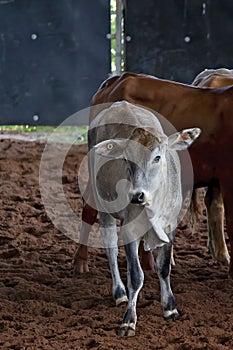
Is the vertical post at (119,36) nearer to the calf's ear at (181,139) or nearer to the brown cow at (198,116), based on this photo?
the brown cow at (198,116)

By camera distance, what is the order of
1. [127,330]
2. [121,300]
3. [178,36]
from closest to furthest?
1. [127,330]
2. [121,300]
3. [178,36]

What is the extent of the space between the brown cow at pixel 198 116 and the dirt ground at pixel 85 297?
0.93 ft

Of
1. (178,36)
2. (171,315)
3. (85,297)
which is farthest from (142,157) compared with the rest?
(178,36)

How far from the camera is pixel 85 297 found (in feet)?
16.7

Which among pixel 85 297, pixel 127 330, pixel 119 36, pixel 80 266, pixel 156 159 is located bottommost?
pixel 80 266

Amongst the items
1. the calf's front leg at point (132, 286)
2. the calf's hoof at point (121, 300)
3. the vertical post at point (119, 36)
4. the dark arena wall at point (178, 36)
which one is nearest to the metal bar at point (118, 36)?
the vertical post at point (119, 36)

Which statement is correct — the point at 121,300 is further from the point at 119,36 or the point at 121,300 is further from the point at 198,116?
the point at 119,36

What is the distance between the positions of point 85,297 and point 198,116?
142 centimetres

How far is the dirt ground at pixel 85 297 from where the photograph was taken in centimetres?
441

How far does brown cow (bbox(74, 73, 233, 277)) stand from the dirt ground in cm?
28

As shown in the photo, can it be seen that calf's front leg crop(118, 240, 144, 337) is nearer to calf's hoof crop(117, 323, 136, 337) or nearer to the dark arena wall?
calf's hoof crop(117, 323, 136, 337)

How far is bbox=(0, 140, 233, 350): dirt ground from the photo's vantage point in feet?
14.5

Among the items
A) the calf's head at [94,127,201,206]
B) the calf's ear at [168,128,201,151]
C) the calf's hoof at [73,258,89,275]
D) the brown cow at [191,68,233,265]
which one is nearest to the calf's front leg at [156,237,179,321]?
the calf's head at [94,127,201,206]

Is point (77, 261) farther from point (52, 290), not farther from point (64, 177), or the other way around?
point (64, 177)
